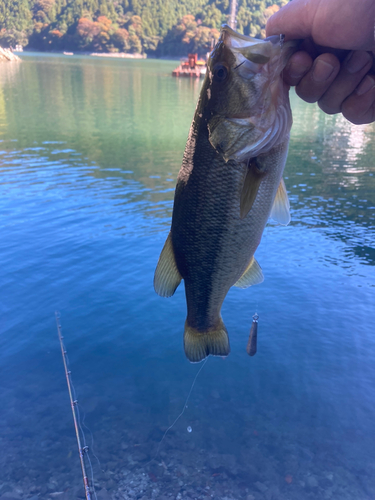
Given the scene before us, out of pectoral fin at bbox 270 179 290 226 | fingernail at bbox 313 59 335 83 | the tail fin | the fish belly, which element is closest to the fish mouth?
fingernail at bbox 313 59 335 83

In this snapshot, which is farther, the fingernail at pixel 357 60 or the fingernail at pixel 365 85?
the fingernail at pixel 365 85

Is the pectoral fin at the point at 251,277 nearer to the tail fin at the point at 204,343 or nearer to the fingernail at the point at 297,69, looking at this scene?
the tail fin at the point at 204,343

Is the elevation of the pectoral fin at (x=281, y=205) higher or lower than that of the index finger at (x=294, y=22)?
lower

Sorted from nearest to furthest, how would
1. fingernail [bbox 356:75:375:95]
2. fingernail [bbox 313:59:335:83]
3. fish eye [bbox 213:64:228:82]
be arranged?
fish eye [bbox 213:64:228:82] < fingernail [bbox 313:59:335:83] < fingernail [bbox 356:75:375:95]

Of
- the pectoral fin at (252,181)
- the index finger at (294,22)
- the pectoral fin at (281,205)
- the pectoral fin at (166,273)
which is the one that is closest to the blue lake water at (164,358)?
the pectoral fin at (166,273)

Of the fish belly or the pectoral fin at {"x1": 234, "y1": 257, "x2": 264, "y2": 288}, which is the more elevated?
the fish belly

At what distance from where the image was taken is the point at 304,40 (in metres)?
2.52

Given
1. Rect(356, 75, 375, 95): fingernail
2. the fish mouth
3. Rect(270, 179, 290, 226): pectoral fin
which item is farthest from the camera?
Rect(270, 179, 290, 226): pectoral fin

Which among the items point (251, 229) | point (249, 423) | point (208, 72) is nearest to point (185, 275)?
point (251, 229)

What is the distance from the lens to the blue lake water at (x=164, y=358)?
600 cm

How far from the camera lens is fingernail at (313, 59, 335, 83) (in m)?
2.44

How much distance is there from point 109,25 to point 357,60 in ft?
588

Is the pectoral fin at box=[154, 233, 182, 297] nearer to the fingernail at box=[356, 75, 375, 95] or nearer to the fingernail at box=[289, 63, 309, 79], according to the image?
the fingernail at box=[289, 63, 309, 79]

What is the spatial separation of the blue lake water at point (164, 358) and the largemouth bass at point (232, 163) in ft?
14.9
